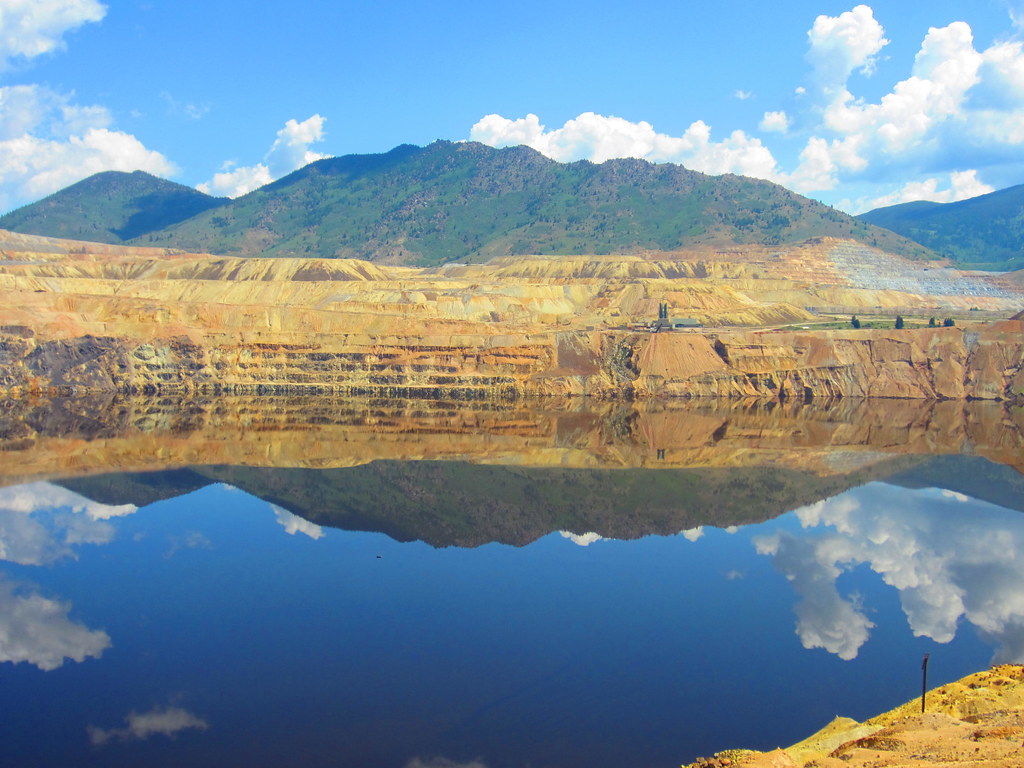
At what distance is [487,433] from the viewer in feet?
217

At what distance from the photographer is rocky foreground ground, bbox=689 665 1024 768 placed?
16.2 meters

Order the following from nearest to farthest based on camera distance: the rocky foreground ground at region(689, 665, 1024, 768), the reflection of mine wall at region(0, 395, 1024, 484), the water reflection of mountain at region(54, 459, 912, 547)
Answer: the rocky foreground ground at region(689, 665, 1024, 768), the water reflection of mountain at region(54, 459, 912, 547), the reflection of mine wall at region(0, 395, 1024, 484)

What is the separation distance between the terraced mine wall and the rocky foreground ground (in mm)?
67274

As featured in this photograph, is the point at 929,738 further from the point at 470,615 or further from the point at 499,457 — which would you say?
the point at 499,457

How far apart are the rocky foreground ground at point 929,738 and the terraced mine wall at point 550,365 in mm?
67274

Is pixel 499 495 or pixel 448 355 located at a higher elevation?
pixel 448 355

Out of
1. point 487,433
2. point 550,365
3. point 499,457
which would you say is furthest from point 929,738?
point 550,365

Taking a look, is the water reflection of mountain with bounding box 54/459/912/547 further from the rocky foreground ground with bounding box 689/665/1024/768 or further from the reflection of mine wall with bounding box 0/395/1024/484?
the rocky foreground ground with bounding box 689/665/1024/768

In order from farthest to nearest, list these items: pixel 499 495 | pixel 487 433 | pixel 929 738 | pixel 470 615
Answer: pixel 487 433 → pixel 499 495 → pixel 470 615 → pixel 929 738

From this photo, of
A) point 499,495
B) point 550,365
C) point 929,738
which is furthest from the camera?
point 550,365

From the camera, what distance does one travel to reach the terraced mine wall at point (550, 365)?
8594cm

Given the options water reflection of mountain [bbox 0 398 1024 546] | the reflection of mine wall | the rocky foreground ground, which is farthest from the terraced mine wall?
the rocky foreground ground

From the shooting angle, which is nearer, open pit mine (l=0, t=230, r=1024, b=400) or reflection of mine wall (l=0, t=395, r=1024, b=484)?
reflection of mine wall (l=0, t=395, r=1024, b=484)

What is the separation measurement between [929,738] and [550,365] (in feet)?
246
